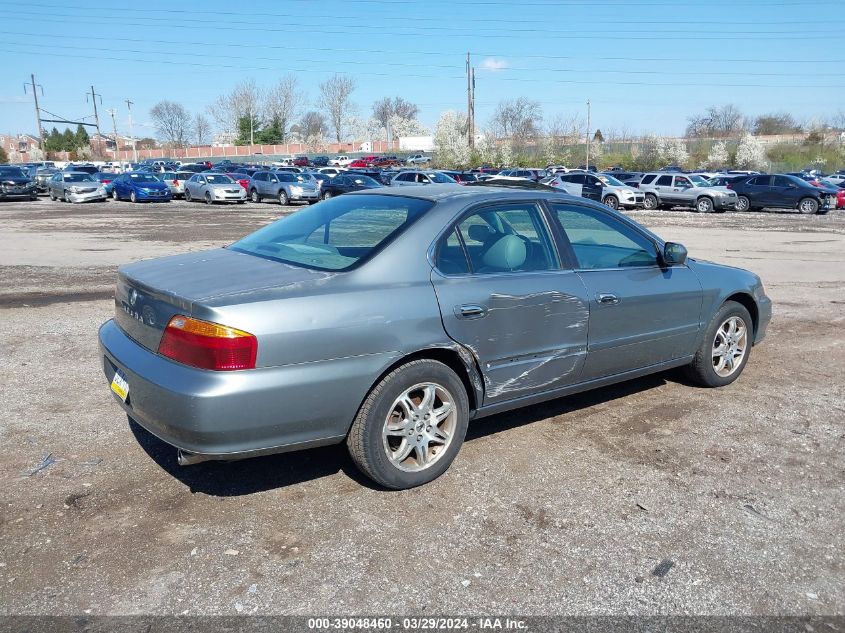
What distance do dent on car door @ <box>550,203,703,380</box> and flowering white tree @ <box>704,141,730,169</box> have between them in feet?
217

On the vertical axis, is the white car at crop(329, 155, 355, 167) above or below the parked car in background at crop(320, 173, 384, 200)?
above

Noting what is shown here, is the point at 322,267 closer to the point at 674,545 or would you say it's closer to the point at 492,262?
the point at 492,262

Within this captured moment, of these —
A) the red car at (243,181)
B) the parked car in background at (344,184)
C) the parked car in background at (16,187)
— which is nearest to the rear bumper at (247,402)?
the parked car in background at (344,184)

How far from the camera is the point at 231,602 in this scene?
2.94 metres

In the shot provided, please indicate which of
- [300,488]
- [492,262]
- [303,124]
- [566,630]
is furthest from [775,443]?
[303,124]

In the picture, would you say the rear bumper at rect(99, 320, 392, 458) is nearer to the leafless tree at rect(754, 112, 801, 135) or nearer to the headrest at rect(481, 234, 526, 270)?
the headrest at rect(481, 234, 526, 270)

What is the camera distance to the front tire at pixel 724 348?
5.57 metres

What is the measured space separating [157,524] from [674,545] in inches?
99.2

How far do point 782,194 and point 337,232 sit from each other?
101ft

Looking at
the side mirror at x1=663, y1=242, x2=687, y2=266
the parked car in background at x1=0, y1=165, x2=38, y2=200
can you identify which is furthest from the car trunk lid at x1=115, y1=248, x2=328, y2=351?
the parked car in background at x1=0, y1=165, x2=38, y2=200

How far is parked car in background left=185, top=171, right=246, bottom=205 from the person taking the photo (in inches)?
1294

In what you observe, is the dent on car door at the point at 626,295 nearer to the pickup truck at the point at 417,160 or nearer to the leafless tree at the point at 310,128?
the pickup truck at the point at 417,160

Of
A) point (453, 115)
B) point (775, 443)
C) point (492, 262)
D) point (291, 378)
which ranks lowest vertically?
point (775, 443)

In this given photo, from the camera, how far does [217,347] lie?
330 centimetres
